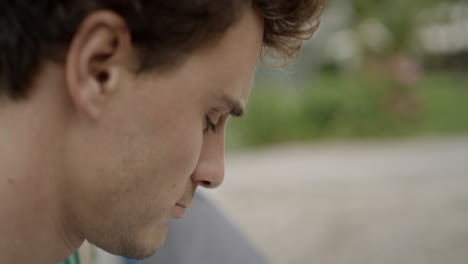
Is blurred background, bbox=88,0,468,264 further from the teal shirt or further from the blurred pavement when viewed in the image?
the teal shirt

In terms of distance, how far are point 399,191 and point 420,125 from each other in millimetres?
3343

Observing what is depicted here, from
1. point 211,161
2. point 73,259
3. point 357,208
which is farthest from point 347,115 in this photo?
point 211,161

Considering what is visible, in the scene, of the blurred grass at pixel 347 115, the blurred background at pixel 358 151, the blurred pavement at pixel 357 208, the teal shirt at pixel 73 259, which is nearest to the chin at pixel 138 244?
the teal shirt at pixel 73 259

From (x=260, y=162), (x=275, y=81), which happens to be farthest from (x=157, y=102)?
(x=275, y=81)

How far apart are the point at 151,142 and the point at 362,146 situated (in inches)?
209

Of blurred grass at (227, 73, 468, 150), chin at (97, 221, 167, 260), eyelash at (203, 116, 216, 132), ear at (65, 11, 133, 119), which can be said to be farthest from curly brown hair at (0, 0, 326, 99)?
blurred grass at (227, 73, 468, 150)

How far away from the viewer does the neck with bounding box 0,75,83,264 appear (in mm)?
843

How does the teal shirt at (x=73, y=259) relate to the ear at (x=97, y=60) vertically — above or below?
below

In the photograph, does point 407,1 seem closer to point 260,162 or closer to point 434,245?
point 260,162

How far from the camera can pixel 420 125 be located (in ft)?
22.0

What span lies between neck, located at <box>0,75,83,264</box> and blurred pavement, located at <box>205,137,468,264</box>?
1820 mm

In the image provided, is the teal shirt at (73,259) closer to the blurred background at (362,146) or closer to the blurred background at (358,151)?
the blurred background at (358,151)

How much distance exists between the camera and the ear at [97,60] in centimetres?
78

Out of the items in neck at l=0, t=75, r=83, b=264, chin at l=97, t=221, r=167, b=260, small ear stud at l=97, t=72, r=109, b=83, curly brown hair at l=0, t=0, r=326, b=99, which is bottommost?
chin at l=97, t=221, r=167, b=260
